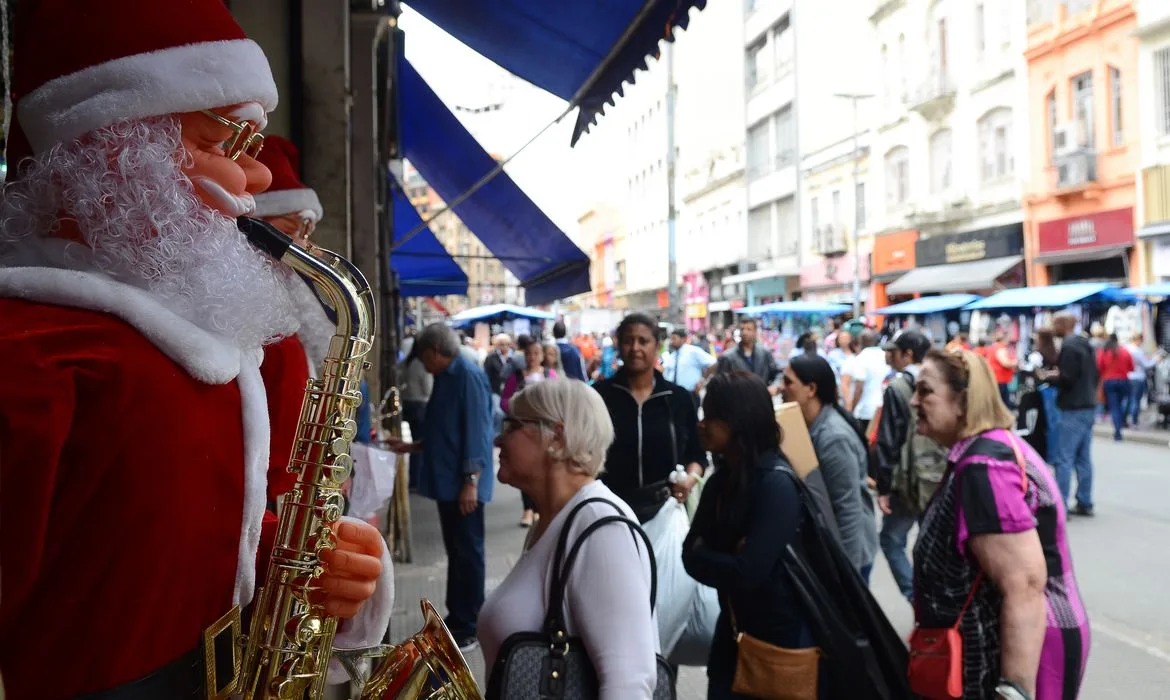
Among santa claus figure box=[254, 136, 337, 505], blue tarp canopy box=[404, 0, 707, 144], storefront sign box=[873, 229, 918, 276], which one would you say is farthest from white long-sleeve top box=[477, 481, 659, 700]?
storefront sign box=[873, 229, 918, 276]

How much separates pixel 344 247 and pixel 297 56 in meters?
1.03

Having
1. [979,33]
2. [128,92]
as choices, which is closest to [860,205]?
[979,33]

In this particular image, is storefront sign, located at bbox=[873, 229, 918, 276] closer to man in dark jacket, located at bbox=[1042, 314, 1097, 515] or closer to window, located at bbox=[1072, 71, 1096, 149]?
window, located at bbox=[1072, 71, 1096, 149]

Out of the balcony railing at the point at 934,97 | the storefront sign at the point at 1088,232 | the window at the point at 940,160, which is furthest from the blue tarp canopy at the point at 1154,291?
the balcony railing at the point at 934,97

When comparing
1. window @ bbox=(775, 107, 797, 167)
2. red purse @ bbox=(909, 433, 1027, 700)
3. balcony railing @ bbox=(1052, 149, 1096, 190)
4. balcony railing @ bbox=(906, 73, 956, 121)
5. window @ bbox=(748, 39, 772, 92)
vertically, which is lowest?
red purse @ bbox=(909, 433, 1027, 700)

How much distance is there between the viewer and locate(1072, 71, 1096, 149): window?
24.4 metres

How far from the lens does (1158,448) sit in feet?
50.1

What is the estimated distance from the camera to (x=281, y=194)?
135 inches

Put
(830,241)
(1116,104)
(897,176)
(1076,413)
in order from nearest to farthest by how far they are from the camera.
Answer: (1076,413) → (1116,104) → (897,176) → (830,241)

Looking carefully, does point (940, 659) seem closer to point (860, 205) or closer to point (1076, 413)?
point (1076, 413)

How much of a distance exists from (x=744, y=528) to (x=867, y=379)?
27.0 ft

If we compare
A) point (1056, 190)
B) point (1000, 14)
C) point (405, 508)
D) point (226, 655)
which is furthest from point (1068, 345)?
point (1000, 14)

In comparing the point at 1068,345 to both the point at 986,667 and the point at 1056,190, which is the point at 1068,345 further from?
the point at 1056,190

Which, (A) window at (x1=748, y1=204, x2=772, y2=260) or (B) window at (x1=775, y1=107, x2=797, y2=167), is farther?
(A) window at (x1=748, y1=204, x2=772, y2=260)
